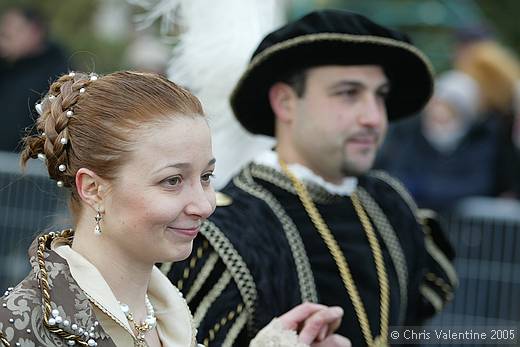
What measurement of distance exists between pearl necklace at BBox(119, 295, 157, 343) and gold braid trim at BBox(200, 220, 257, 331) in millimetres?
838

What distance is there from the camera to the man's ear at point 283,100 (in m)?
4.02

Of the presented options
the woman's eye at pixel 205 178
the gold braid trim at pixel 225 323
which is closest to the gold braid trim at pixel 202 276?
the gold braid trim at pixel 225 323

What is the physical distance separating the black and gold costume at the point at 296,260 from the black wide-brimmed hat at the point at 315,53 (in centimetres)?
24

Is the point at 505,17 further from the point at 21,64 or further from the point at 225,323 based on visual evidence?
the point at 225,323

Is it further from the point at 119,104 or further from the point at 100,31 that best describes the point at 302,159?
the point at 100,31

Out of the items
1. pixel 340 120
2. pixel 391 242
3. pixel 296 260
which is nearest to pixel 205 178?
pixel 296 260

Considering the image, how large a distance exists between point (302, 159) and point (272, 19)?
2.48 feet

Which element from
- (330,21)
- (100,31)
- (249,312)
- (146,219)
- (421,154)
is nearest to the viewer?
(146,219)

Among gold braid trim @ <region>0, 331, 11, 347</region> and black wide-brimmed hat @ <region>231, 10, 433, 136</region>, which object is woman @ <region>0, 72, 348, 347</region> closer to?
gold braid trim @ <region>0, 331, 11, 347</region>

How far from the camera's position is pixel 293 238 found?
12.5 feet

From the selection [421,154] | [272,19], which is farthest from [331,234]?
[421,154]

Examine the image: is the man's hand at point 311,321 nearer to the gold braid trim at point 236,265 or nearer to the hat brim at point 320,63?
the gold braid trim at point 236,265

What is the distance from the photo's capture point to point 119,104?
8.43ft

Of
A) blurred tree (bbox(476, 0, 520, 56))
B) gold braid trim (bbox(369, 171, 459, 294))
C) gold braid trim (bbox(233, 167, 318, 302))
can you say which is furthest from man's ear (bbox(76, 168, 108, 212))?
blurred tree (bbox(476, 0, 520, 56))
